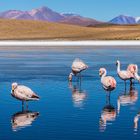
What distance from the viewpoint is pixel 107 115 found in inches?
661

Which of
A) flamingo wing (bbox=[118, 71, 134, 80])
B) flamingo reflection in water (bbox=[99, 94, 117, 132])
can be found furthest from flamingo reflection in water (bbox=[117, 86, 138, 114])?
flamingo wing (bbox=[118, 71, 134, 80])

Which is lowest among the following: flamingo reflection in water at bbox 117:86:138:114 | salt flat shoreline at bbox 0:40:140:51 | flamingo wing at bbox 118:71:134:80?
flamingo reflection in water at bbox 117:86:138:114

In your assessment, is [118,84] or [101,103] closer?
[101,103]

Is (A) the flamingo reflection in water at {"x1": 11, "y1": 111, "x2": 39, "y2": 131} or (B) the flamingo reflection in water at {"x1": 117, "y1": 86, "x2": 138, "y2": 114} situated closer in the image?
(A) the flamingo reflection in water at {"x1": 11, "y1": 111, "x2": 39, "y2": 131}

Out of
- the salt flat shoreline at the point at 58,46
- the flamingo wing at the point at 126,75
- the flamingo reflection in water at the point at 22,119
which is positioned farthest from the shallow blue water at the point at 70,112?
the salt flat shoreline at the point at 58,46

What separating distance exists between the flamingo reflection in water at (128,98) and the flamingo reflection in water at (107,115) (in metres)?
0.35

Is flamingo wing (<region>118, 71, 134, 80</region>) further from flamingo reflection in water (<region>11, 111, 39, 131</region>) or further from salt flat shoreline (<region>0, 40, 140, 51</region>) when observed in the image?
salt flat shoreline (<region>0, 40, 140, 51</region>)

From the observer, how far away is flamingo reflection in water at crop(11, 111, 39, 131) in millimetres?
15258

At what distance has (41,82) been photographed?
25.4 m

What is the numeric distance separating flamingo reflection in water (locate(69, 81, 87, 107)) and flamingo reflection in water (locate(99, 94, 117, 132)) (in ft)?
3.31

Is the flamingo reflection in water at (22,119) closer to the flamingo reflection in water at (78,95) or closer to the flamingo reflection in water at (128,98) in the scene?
the flamingo reflection in water at (78,95)

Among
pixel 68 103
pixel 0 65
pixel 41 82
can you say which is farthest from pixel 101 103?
pixel 0 65

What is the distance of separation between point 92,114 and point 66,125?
6.04 ft

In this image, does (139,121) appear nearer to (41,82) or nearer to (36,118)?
(36,118)
